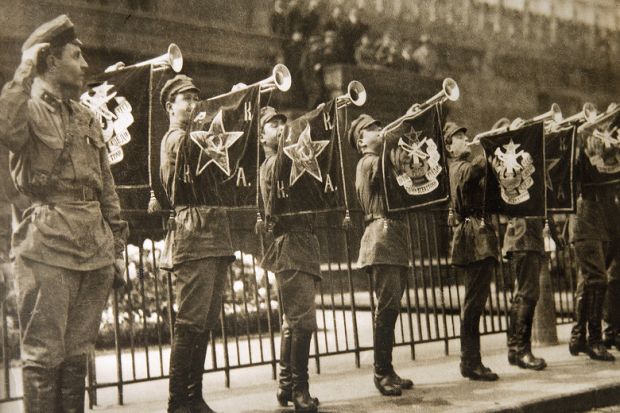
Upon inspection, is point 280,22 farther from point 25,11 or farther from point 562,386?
point 562,386

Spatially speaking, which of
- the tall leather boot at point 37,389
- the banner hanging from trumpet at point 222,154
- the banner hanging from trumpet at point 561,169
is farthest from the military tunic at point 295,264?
the banner hanging from trumpet at point 561,169

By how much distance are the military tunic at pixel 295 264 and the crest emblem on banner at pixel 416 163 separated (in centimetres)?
88

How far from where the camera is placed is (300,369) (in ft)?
13.9

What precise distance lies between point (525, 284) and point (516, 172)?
869 millimetres

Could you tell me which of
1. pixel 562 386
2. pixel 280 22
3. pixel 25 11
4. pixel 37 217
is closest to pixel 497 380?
pixel 562 386

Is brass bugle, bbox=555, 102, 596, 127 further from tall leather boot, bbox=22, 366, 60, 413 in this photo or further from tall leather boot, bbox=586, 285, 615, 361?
tall leather boot, bbox=22, 366, 60, 413

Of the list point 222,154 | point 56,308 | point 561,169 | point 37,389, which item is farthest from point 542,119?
point 37,389

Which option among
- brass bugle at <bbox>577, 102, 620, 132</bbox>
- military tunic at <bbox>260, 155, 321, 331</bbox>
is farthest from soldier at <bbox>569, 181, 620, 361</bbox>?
military tunic at <bbox>260, 155, 321, 331</bbox>

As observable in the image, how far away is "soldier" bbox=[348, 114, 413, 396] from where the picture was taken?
15.7 feet

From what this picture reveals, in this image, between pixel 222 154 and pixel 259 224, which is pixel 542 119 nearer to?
pixel 259 224

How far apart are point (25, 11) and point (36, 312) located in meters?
1.70

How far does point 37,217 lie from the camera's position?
3.15m

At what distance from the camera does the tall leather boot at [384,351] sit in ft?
15.6

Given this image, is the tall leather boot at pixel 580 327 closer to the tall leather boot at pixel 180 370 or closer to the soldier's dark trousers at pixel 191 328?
the soldier's dark trousers at pixel 191 328
